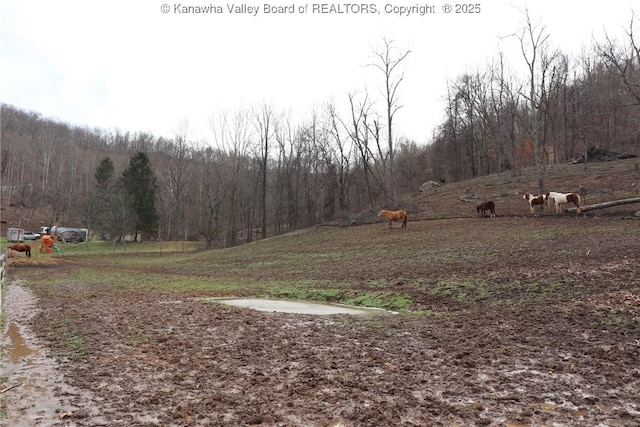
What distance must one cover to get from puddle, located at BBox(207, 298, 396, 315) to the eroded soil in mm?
791

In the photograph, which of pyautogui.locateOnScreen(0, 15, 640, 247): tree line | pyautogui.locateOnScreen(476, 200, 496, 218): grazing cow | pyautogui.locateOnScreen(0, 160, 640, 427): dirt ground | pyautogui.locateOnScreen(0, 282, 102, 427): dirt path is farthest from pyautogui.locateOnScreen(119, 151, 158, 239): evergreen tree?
pyautogui.locateOnScreen(0, 282, 102, 427): dirt path

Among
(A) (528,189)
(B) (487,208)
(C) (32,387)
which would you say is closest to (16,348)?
(C) (32,387)

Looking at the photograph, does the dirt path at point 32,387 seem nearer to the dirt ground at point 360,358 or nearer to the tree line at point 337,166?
the dirt ground at point 360,358

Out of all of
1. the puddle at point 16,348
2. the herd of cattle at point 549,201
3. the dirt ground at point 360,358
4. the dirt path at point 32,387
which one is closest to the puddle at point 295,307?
the dirt ground at point 360,358

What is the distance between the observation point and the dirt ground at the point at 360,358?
385cm

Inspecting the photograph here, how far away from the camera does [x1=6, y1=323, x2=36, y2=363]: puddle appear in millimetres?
5680

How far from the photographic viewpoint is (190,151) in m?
68.8

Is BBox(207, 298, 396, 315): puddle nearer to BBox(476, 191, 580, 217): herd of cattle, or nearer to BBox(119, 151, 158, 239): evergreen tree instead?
BBox(476, 191, 580, 217): herd of cattle

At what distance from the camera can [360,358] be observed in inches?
219

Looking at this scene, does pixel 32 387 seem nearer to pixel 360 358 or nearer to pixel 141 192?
pixel 360 358

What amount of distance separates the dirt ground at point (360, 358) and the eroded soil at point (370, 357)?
23mm

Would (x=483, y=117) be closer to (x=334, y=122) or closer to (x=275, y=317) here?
(x=334, y=122)

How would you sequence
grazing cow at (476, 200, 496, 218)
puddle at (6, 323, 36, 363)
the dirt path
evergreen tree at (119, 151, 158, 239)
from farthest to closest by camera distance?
evergreen tree at (119, 151, 158, 239) → grazing cow at (476, 200, 496, 218) → puddle at (6, 323, 36, 363) → the dirt path

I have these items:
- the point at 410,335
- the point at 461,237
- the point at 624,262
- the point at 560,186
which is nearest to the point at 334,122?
the point at 560,186
